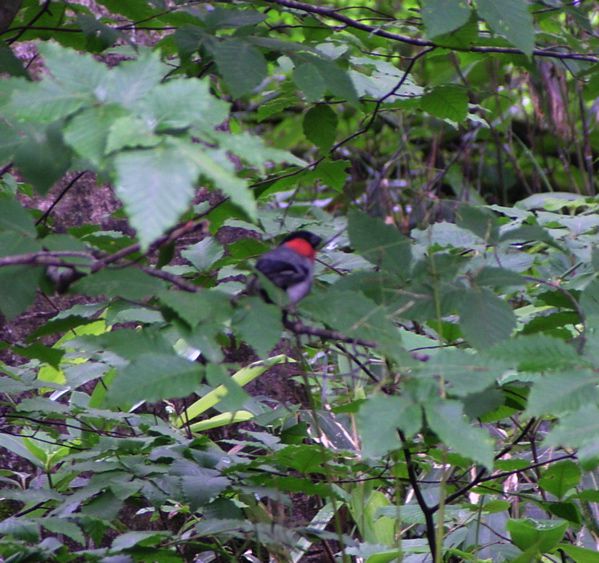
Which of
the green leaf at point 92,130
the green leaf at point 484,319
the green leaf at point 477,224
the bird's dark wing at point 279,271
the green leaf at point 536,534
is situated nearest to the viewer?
the green leaf at point 92,130

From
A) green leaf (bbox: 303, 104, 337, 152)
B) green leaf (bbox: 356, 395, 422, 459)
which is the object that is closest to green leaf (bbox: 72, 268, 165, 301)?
green leaf (bbox: 356, 395, 422, 459)

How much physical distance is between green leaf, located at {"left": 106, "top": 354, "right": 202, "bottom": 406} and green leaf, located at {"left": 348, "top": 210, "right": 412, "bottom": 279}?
0.47 metres

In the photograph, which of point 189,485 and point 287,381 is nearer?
point 189,485

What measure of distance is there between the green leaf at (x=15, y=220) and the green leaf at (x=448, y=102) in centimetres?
118

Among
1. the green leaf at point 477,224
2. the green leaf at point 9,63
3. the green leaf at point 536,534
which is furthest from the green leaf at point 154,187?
the green leaf at point 536,534

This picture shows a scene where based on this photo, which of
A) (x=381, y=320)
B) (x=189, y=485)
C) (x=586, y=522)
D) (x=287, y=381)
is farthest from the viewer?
(x=287, y=381)

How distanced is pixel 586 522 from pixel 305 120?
1448 mm

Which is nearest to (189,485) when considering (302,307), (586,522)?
(302,307)

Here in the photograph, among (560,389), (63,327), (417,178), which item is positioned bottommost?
(417,178)

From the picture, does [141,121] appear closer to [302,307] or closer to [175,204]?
[175,204]

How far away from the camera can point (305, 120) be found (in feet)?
7.29

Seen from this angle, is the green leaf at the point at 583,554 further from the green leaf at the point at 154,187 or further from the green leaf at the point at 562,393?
the green leaf at the point at 154,187

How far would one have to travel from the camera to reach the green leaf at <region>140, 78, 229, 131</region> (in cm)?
106

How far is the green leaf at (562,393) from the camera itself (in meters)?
1.16
